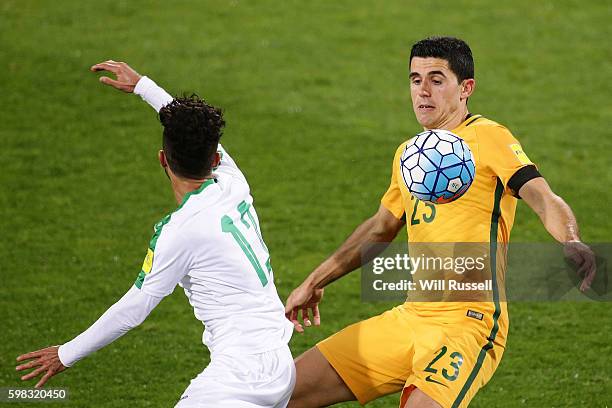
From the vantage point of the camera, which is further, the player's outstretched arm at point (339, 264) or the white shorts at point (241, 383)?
the player's outstretched arm at point (339, 264)

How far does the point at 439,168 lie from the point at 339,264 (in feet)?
3.29

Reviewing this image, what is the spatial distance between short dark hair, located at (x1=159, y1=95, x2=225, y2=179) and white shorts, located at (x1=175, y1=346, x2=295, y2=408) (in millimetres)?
848

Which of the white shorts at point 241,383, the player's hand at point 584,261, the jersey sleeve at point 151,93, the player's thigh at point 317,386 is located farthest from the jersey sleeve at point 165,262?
the player's hand at point 584,261

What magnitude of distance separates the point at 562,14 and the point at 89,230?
8.34m

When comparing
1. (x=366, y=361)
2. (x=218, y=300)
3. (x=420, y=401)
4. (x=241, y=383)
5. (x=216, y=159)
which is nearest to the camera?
(x=241, y=383)

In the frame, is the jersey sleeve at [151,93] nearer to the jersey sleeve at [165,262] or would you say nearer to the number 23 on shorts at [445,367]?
the jersey sleeve at [165,262]

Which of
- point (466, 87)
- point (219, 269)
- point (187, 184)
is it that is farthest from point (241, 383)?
point (466, 87)

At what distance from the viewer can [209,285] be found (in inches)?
184

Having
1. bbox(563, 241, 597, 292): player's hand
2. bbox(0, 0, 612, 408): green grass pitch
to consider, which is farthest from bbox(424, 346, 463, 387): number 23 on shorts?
bbox(0, 0, 612, 408): green grass pitch

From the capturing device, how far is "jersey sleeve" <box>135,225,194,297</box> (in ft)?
15.0

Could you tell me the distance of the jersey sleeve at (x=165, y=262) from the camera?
15.0 feet

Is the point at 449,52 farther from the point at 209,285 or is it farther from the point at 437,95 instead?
the point at 209,285

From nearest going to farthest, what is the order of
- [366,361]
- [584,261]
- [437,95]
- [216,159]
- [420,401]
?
[584,261]
[216,159]
[420,401]
[366,361]
[437,95]

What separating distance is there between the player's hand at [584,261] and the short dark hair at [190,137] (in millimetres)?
1612
